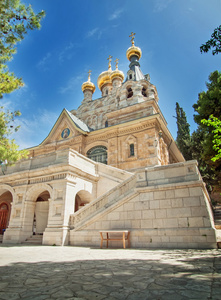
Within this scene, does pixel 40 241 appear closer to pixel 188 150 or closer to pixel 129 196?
pixel 129 196

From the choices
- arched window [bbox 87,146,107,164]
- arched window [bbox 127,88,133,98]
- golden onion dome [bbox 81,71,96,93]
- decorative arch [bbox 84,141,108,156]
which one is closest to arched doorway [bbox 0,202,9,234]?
decorative arch [bbox 84,141,108,156]

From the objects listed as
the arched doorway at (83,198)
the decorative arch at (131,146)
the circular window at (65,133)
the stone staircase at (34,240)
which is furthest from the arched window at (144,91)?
the stone staircase at (34,240)

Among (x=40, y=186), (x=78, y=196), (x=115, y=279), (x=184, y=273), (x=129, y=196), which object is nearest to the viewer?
(x=115, y=279)

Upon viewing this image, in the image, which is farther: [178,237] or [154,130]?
[154,130]

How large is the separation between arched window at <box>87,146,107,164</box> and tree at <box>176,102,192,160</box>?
1370cm

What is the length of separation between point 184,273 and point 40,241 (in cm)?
955

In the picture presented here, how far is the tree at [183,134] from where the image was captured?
98.9 feet

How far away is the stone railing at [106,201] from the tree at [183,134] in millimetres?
22041

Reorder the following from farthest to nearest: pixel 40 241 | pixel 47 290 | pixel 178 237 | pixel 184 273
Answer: pixel 40 241 → pixel 178 237 → pixel 184 273 → pixel 47 290

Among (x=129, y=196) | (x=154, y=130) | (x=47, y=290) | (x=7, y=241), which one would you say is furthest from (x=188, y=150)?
(x=47, y=290)

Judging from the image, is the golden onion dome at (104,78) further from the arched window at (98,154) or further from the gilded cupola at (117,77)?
the arched window at (98,154)

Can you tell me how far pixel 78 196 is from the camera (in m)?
14.4

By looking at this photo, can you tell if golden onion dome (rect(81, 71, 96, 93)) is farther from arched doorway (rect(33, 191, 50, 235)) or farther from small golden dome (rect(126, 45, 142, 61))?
arched doorway (rect(33, 191, 50, 235))

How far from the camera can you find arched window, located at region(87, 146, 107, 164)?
73.8 ft
